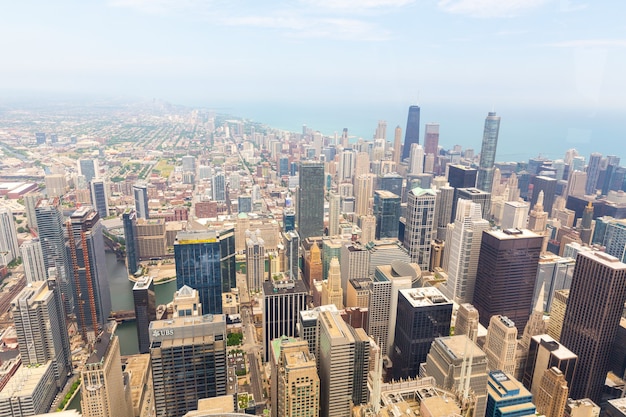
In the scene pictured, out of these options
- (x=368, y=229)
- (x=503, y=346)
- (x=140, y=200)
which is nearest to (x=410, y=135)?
(x=368, y=229)

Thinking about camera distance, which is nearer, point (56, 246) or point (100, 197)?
point (56, 246)

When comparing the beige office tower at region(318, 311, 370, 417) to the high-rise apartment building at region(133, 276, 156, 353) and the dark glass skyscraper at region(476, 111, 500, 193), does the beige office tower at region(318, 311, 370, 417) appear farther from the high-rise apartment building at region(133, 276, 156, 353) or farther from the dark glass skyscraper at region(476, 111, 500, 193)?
the dark glass skyscraper at region(476, 111, 500, 193)

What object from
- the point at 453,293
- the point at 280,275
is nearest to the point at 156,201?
the point at 280,275

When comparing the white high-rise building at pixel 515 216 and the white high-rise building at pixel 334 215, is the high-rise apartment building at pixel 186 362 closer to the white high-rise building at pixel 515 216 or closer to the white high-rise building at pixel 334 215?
the white high-rise building at pixel 334 215

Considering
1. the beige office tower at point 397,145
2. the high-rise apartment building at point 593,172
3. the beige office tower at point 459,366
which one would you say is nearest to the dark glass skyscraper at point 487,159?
the high-rise apartment building at point 593,172

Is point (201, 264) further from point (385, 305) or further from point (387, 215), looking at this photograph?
point (387, 215)

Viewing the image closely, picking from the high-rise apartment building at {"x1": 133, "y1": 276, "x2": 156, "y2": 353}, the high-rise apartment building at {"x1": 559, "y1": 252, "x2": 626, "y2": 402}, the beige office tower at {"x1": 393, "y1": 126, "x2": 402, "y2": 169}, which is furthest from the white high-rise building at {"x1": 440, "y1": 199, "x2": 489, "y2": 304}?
the beige office tower at {"x1": 393, "y1": 126, "x2": 402, "y2": 169}
